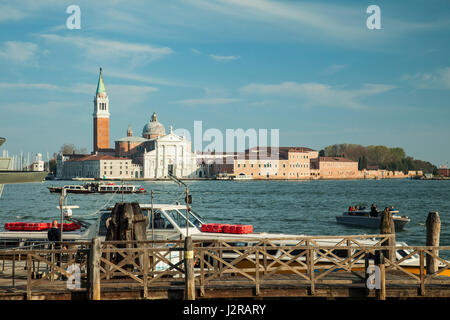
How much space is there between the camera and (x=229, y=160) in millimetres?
164875

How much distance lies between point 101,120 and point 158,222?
15963 cm

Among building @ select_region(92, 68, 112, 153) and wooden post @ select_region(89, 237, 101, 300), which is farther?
building @ select_region(92, 68, 112, 153)

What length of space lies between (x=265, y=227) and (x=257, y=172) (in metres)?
128

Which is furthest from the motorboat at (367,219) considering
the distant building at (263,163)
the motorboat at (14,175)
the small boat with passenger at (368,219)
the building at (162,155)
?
the distant building at (263,163)

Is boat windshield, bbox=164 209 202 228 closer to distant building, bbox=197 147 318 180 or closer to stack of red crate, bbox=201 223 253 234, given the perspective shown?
stack of red crate, bbox=201 223 253 234

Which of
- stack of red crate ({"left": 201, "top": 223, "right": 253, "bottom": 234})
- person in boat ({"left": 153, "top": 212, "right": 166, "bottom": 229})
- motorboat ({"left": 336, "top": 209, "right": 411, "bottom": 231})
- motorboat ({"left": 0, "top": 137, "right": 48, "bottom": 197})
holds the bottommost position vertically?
motorboat ({"left": 336, "top": 209, "right": 411, "bottom": 231})

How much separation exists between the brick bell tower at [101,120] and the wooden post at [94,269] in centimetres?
16435

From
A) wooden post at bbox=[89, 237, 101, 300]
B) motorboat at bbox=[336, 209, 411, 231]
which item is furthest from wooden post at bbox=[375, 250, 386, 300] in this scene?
motorboat at bbox=[336, 209, 411, 231]

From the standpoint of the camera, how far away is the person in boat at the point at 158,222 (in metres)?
14.9

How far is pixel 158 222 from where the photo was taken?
14961 mm

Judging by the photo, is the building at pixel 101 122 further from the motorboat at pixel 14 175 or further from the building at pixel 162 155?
the motorboat at pixel 14 175

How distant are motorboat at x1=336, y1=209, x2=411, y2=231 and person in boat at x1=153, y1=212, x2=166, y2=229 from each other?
847 inches

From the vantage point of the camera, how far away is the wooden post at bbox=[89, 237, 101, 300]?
9.18m
